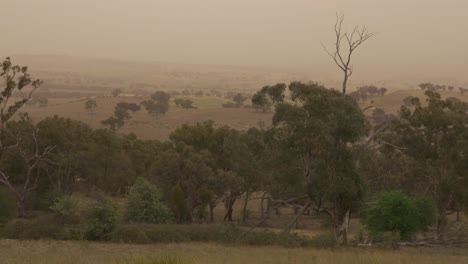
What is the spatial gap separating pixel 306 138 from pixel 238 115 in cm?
9043

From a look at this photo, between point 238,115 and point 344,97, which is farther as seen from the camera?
point 238,115

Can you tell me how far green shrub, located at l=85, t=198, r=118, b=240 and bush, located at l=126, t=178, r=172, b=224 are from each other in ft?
14.8

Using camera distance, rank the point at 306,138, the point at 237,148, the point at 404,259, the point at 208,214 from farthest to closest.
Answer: the point at 208,214, the point at 237,148, the point at 306,138, the point at 404,259

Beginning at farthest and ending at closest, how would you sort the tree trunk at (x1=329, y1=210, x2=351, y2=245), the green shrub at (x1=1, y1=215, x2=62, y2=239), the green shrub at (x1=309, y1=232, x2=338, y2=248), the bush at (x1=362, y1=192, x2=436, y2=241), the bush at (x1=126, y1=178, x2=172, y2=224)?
1. the bush at (x1=126, y1=178, x2=172, y2=224)
2. the green shrub at (x1=1, y1=215, x2=62, y2=239)
3. the bush at (x1=362, y1=192, x2=436, y2=241)
4. the tree trunk at (x1=329, y1=210, x2=351, y2=245)
5. the green shrub at (x1=309, y1=232, x2=338, y2=248)

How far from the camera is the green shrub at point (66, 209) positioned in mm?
33375

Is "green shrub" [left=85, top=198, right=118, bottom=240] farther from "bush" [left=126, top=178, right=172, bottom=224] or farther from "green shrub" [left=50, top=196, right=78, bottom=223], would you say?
"bush" [left=126, top=178, right=172, bottom=224]

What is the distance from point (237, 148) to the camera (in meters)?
41.3

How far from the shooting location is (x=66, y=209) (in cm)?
3347

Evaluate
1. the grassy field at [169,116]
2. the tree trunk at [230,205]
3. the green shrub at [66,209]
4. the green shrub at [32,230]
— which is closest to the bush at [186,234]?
the green shrub at [66,209]

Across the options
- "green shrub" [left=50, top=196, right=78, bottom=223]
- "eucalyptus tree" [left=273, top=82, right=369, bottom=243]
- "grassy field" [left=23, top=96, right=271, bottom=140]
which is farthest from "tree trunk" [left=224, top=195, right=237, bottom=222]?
"grassy field" [left=23, top=96, right=271, bottom=140]

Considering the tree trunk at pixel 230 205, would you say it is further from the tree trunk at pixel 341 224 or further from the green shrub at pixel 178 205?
the tree trunk at pixel 341 224

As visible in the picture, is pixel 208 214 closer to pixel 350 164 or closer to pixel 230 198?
pixel 230 198

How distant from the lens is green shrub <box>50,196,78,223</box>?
3338 cm

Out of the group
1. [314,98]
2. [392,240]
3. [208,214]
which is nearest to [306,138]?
[314,98]
